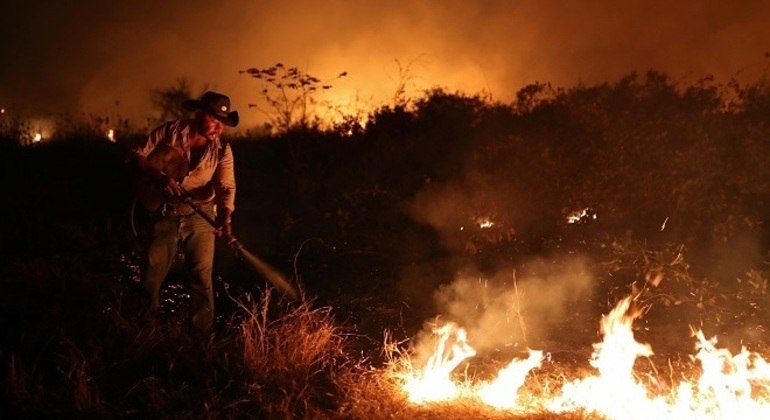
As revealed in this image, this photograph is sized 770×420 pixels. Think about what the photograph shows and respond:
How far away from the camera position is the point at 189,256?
4820 mm

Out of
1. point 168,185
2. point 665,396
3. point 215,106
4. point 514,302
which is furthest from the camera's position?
point 514,302

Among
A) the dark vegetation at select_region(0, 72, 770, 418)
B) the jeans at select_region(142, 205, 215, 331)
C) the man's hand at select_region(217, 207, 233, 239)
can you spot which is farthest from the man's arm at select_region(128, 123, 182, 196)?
the dark vegetation at select_region(0, 72, 770, 418)

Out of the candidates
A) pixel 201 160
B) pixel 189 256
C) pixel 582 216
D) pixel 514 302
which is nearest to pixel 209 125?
pixel 201 160

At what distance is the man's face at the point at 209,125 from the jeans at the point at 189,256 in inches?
21.7

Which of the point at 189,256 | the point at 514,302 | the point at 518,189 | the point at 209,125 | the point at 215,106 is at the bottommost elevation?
the point at 189,256

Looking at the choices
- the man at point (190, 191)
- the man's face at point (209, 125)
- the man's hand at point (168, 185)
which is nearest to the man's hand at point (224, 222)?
the man at point (190, 191)

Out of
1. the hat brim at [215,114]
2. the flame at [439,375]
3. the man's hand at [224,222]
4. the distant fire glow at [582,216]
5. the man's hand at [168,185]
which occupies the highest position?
the distant fire glow at [582,216]

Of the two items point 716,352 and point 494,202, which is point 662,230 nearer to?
point 494,202

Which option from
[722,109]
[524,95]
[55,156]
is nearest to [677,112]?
[722,109]

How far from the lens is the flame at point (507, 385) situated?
4152 mm

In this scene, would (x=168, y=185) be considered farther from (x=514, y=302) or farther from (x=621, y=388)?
(x=621, y=388)

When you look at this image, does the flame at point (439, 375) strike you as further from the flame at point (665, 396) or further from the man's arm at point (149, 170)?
the man's arm at point (149, 170)

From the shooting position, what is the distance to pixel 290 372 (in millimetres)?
4199

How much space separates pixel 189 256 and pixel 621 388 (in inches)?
126
